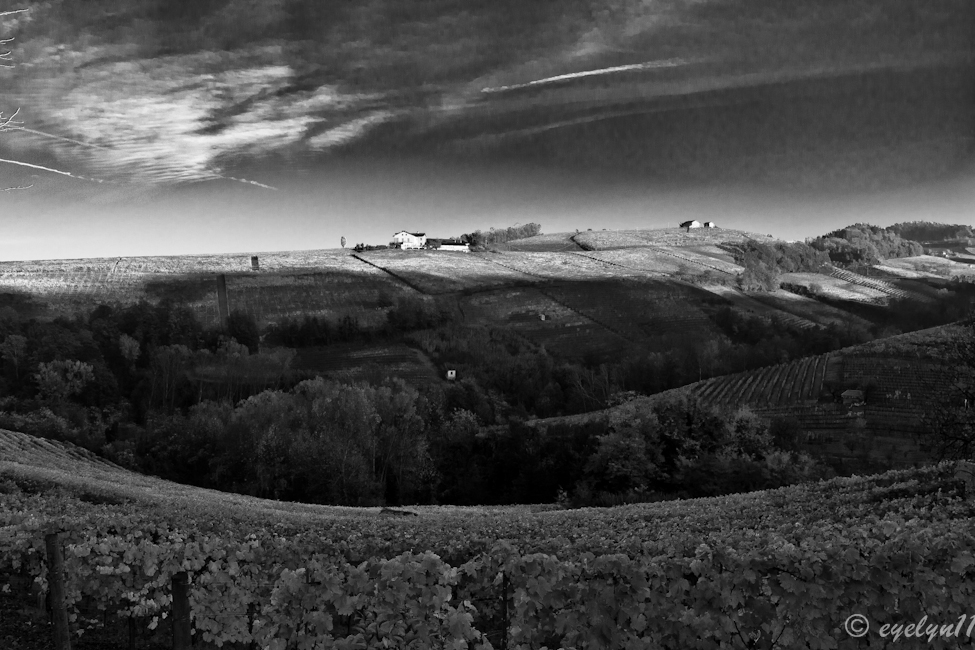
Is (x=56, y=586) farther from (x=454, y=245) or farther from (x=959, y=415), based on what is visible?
(x=454, y=245)

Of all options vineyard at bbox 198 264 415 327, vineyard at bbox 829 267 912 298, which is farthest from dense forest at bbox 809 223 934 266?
vineyard at bbox 198 264 415 327

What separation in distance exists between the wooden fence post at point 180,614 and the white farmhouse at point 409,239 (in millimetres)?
144449

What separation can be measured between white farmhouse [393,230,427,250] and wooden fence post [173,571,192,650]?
474ft

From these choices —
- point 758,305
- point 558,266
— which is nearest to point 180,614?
point 758,305

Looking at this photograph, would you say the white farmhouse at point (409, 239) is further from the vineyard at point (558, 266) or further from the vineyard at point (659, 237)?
the vineyard at point (659, 237)

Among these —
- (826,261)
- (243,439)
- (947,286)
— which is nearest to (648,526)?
(243,439)

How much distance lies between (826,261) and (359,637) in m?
145

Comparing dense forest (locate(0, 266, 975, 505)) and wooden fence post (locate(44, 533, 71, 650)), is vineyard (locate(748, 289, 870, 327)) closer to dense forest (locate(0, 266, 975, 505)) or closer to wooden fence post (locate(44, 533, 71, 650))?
dense forest (locate(0, 266, 975, 505))

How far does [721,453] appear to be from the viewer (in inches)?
1673

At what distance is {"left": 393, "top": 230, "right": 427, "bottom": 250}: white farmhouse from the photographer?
506ft

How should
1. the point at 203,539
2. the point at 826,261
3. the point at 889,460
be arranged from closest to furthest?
1. the point at 203,539
2. the point at 889,460
3. the point at 826,261

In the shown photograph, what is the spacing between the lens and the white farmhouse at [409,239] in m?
154

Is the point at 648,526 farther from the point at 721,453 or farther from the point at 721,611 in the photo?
the point at 721,453

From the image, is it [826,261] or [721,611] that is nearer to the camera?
[721,611]
